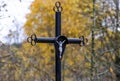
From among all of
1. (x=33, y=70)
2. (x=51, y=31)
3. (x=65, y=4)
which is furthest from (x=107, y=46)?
(x=51, y=31)

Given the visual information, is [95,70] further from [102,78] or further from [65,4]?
[65,4]

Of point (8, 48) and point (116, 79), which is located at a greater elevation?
point (8, 48)

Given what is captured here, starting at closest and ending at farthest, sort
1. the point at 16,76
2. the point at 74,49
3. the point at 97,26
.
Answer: the point at 16,76
the point at 97,26
the point at 74,49

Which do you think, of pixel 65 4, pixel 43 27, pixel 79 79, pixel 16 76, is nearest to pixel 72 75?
pixel 79 79

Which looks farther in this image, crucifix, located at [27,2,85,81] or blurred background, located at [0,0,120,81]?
blurred background, located at [0,0,120,81]

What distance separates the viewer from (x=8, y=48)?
12719mm

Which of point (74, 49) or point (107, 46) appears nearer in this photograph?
point (107, 46)

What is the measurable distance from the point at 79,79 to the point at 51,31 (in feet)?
56.2

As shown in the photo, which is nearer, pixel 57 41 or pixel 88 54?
pixel 57 41

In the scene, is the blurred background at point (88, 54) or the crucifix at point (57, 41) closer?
the crucifix at point (57, 41)

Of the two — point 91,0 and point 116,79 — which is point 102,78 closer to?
point 116,79

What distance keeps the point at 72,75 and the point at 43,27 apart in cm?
1869

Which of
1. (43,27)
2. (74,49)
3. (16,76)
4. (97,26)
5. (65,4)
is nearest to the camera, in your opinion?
(16,76)

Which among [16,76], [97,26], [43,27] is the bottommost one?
[43,27]
